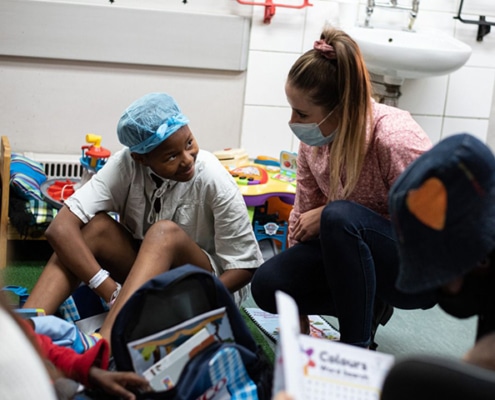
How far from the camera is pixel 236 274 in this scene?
6.68 feet

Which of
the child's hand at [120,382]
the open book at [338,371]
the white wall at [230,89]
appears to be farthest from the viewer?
the white wall at [230,89]

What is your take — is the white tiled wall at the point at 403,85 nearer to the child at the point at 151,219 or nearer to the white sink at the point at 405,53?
the white sink at the point at 405,53

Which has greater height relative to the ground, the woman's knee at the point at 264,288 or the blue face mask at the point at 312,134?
the blue face mask at the point at 312,134

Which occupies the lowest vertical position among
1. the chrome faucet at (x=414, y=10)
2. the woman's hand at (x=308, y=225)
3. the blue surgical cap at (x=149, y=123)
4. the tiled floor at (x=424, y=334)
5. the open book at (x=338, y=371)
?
the tiled floor at (x=424, y=334)

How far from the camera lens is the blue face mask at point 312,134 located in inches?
75.5

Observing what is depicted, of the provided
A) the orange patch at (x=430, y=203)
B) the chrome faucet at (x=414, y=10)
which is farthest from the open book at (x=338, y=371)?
the chrome faucet at (x=414, y=10)

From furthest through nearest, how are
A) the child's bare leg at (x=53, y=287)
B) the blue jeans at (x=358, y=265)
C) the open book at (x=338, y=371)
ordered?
1. the child's bare leg at (x=53, y=287)
2. the blue jeans at (x=358, y=265)
3. the open book at (x=338, y=371)

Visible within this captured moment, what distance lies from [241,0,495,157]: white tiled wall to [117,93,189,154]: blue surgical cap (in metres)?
1.40

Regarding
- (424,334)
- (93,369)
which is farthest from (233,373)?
(424,334)

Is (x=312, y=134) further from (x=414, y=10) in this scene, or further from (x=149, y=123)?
(x=414, y=10)

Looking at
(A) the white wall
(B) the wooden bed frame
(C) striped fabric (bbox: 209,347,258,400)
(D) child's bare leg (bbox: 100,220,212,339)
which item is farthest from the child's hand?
(A) the white wall

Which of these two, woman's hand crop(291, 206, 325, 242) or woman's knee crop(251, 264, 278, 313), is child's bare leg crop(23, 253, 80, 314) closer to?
woman's knee crop(251, 264, 278, 313)

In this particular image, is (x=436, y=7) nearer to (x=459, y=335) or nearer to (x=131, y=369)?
(x=459, y=335)

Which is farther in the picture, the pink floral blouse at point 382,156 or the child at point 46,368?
the pink floral blouse at point 382,156
